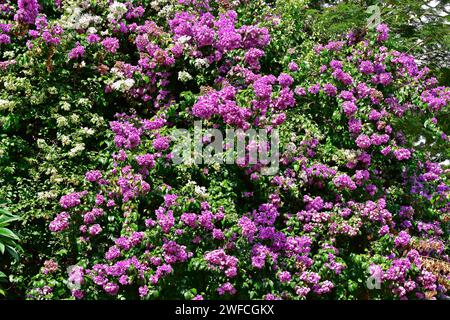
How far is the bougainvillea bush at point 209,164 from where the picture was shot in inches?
153

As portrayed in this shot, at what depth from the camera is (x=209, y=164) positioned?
4.33 m

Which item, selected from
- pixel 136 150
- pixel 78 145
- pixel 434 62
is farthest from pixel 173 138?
pixel 434 62

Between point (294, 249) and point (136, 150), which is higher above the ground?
point (136, 150)

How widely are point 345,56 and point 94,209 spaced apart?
2.92 m

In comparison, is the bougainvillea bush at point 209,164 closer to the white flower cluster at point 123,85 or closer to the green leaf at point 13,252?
the white flower cluster at point 123,85

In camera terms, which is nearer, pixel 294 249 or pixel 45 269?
pixel 45 269

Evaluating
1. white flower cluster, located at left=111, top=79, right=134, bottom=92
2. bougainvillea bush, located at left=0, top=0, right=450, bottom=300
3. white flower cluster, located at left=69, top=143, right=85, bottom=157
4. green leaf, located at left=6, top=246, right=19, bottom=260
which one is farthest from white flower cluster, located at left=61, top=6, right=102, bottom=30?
green leaf, located at left=6, top=246, right=19, bottom=260

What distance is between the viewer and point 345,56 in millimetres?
5348

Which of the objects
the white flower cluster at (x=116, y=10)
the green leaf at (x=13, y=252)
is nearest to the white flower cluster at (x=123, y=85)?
the white flower cluster at (x=116, y=10)

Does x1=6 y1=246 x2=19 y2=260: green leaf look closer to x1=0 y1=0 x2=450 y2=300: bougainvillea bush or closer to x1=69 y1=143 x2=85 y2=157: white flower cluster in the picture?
x1=0 y1=0 x2=450 y2=300: bougainvillea bush
